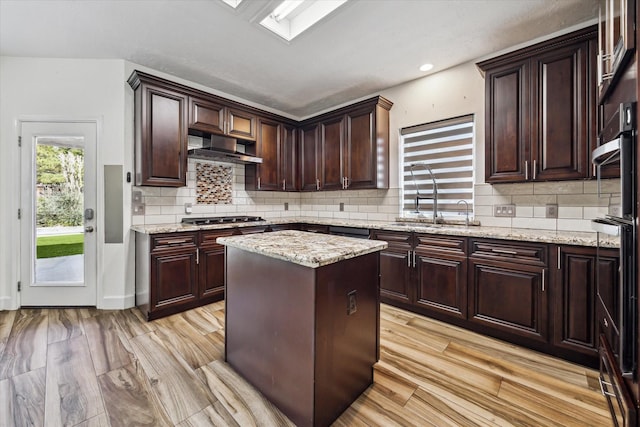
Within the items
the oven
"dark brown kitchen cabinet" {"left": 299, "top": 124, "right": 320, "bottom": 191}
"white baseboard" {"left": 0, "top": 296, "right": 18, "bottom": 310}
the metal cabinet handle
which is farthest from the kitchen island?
"white baseboard" {"left": 0, "top": 296, "right": 18, "bottom": 310}

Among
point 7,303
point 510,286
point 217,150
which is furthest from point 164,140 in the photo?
point 510,286

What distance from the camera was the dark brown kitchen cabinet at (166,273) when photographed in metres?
2.71

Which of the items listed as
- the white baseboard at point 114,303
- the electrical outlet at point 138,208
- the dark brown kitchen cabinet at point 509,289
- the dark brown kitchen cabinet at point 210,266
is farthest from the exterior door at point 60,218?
the dark brown kitchen cabinet at point 509,289

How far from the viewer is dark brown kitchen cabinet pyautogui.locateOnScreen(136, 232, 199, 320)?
2711mm

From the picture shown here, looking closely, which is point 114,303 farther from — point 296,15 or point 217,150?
point 296,15

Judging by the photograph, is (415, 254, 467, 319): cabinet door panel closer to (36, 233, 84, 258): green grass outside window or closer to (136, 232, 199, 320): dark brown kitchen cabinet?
(136, 232, 199, 320): dark brown kitchen cabinet

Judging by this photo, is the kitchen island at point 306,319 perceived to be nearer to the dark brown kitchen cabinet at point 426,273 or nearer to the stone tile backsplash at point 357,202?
the dark brown kitchen cabinet at point 426,273

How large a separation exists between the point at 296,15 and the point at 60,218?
3.28m

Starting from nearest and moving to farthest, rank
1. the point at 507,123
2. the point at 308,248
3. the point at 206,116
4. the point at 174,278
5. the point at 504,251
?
the point at 308,248
the point at 504,251
the point at 507,123
the point at 174,278
the point at 206,116

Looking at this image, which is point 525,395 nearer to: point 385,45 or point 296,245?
point 296,245

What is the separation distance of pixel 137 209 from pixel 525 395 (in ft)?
12.5

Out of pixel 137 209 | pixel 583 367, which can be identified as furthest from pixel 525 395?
pixel 137 209

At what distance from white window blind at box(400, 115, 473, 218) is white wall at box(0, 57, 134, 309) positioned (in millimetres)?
3359

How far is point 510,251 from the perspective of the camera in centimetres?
225
